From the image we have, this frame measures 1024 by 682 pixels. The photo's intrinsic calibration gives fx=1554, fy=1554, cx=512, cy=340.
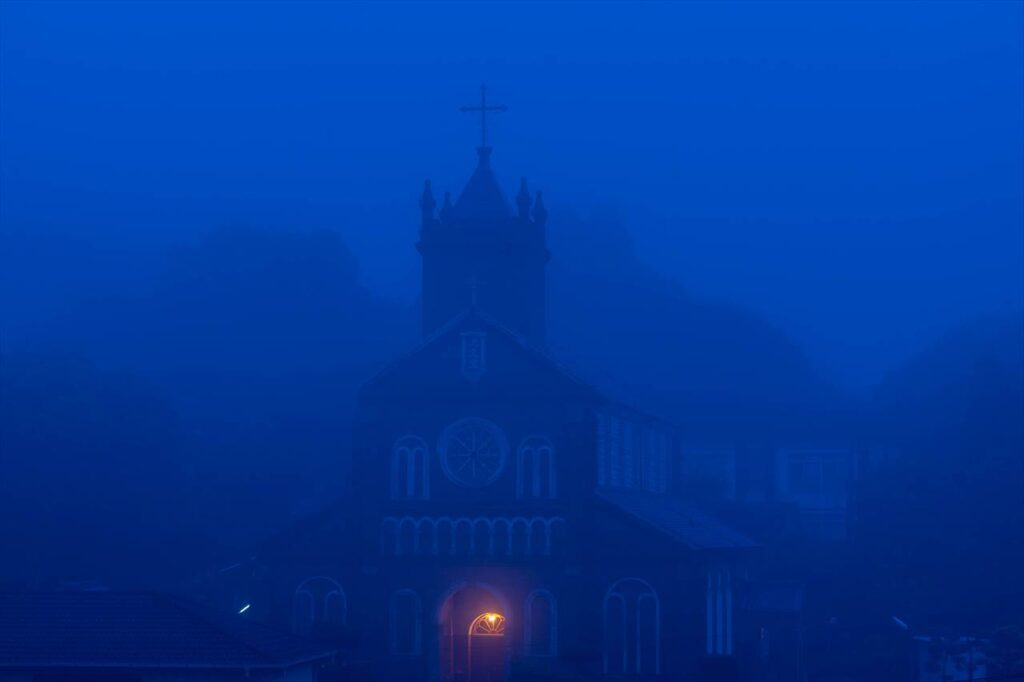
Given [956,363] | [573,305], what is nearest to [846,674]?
[956,363]

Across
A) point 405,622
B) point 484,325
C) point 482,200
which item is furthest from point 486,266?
point 405,622

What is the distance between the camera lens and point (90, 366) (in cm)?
6838

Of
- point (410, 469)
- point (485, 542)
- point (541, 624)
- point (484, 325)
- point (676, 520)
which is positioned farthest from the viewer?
point (676, 520)

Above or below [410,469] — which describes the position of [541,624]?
below

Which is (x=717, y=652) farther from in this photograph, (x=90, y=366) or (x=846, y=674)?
(x=90, y=366)

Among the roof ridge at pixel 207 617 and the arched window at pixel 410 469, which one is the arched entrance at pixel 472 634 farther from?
the roof ridge at pixel 207 617

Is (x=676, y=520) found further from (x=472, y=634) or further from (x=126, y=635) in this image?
(x=126, y=635)

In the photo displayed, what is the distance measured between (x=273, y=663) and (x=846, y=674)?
82.3 feet

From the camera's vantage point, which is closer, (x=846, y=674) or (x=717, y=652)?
(x=717, y=652)

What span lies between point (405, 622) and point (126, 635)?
1378 centimetres

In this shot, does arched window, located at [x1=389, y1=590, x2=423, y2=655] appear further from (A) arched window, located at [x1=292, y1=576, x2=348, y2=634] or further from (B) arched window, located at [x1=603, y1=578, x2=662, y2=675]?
(B) arched window, located at [x1=603, y1=578, x2=662, y2=675]

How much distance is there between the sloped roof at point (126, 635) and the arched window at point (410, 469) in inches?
462

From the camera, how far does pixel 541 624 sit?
4884 centimetres

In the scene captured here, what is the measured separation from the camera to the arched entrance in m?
49.1
